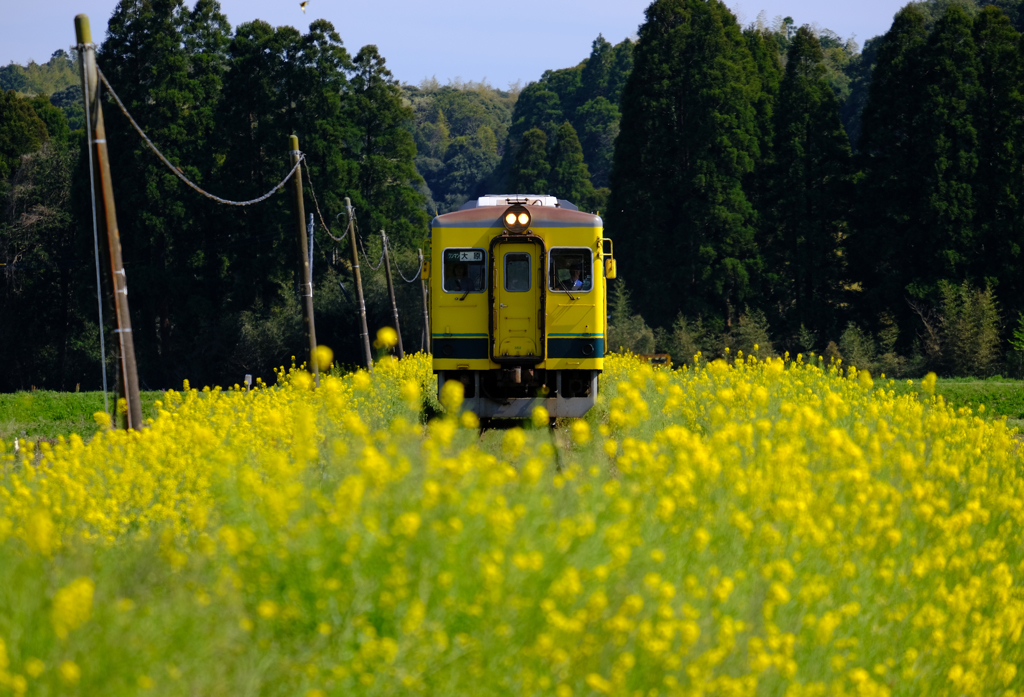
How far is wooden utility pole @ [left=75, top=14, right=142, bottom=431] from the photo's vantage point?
1020 centimetres

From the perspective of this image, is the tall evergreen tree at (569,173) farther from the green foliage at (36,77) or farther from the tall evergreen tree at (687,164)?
the green foliage at (36,77)

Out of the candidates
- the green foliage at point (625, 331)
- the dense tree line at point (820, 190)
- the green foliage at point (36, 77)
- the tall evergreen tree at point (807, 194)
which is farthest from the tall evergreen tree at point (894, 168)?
the green foliage at point (36, 77)

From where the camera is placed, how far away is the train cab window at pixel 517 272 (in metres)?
12.3

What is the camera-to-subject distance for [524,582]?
13.1 feet

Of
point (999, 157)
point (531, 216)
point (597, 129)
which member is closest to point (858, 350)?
point (999, 157)

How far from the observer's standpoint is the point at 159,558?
4.56m

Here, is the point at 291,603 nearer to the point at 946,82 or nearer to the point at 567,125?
the point at 946,82

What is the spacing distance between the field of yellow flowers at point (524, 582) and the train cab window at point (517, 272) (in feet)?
19.8

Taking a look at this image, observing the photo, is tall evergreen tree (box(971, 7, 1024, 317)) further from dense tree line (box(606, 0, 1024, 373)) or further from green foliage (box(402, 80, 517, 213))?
green foliage (box(402, 80, 517, 213))

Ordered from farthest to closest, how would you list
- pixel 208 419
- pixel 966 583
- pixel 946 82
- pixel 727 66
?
pixel 727 66 < pixel 946 82 < pixel 208 419 < pixel 966 583

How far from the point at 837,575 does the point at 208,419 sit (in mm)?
6845

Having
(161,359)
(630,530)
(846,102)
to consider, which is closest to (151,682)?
(630,530)

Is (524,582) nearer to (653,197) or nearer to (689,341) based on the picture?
(689,341)

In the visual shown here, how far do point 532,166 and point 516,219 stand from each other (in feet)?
138
